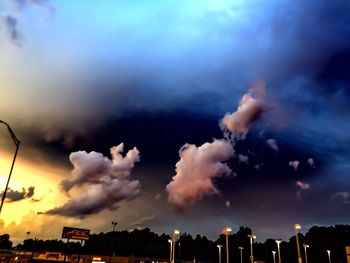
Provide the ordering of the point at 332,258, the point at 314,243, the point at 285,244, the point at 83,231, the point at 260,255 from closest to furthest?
the point at 83,231 → the point at 332,258 → the point at 314,243 → the point at 285,244 → the point at 260,255

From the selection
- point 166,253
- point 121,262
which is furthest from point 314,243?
point 121,262

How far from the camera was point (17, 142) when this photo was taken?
35.4m

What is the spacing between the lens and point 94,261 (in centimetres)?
9988

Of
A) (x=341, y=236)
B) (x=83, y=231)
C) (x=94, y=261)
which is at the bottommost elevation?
(x=94, y=261)

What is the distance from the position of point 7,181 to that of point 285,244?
7062 inches

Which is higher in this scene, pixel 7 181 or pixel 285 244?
pixel 285 244

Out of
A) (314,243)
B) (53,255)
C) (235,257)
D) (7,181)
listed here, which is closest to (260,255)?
(235,257)

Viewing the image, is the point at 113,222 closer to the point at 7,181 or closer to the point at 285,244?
the point at 7,181

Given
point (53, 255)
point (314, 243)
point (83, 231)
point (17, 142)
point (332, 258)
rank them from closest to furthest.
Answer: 1. point (17, 142)
2. point (83, 231)
3. point (53, 255)
4. point (332, 258)
5. point (314, 243)

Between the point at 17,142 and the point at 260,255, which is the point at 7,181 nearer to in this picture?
the point at 17,142

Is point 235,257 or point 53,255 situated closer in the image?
point 53,255

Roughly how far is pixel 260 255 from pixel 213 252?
90.8ft

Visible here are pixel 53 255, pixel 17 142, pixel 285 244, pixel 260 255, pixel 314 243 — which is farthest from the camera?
pixel 260 255

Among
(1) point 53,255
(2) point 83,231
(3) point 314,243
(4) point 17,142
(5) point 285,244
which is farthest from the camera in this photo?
(5) point 285,244
